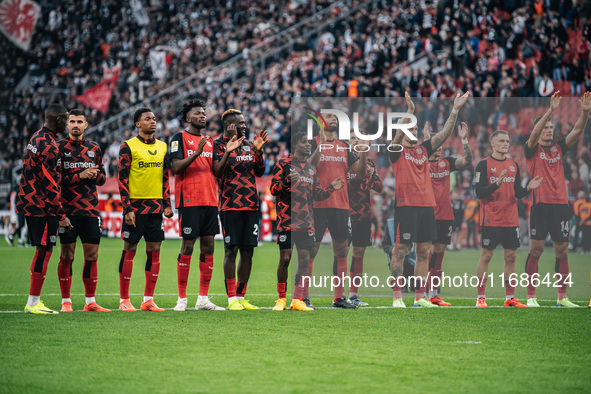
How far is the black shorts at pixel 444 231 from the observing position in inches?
388

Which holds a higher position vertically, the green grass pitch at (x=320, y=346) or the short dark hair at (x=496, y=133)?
the short dark hair at (x=496, y=133)

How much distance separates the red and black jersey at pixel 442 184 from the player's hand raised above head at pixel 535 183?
99 centimetres

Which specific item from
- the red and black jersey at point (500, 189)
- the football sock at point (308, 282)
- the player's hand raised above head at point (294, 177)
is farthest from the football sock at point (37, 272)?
the red and black jersey at point (500, 189)

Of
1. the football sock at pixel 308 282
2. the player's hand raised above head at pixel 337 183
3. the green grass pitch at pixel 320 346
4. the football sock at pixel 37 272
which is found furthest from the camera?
the football sock at pixel 308 282

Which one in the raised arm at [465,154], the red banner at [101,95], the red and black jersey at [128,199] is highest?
the red banner at [101,95]

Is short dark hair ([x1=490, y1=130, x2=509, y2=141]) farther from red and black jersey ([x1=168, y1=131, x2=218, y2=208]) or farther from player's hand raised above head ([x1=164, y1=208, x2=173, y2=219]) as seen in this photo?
player's hand raised above head ([x1=164, y1=208, x2=173, y2=219])

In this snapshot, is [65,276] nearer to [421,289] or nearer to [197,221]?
[197,221]

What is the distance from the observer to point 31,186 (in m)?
8.44

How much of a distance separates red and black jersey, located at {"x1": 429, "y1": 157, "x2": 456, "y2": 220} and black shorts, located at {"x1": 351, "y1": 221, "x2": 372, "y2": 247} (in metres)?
0.92

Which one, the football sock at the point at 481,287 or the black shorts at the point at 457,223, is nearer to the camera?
the football sock at the point at 481,287

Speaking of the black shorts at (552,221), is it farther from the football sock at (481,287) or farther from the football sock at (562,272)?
the football sock at (481,287)

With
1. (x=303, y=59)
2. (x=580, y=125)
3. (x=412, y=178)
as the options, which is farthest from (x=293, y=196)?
(x=303, y=59)

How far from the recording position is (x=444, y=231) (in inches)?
391

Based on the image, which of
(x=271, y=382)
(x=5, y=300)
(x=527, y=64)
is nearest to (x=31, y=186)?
(x=5, y=300)
